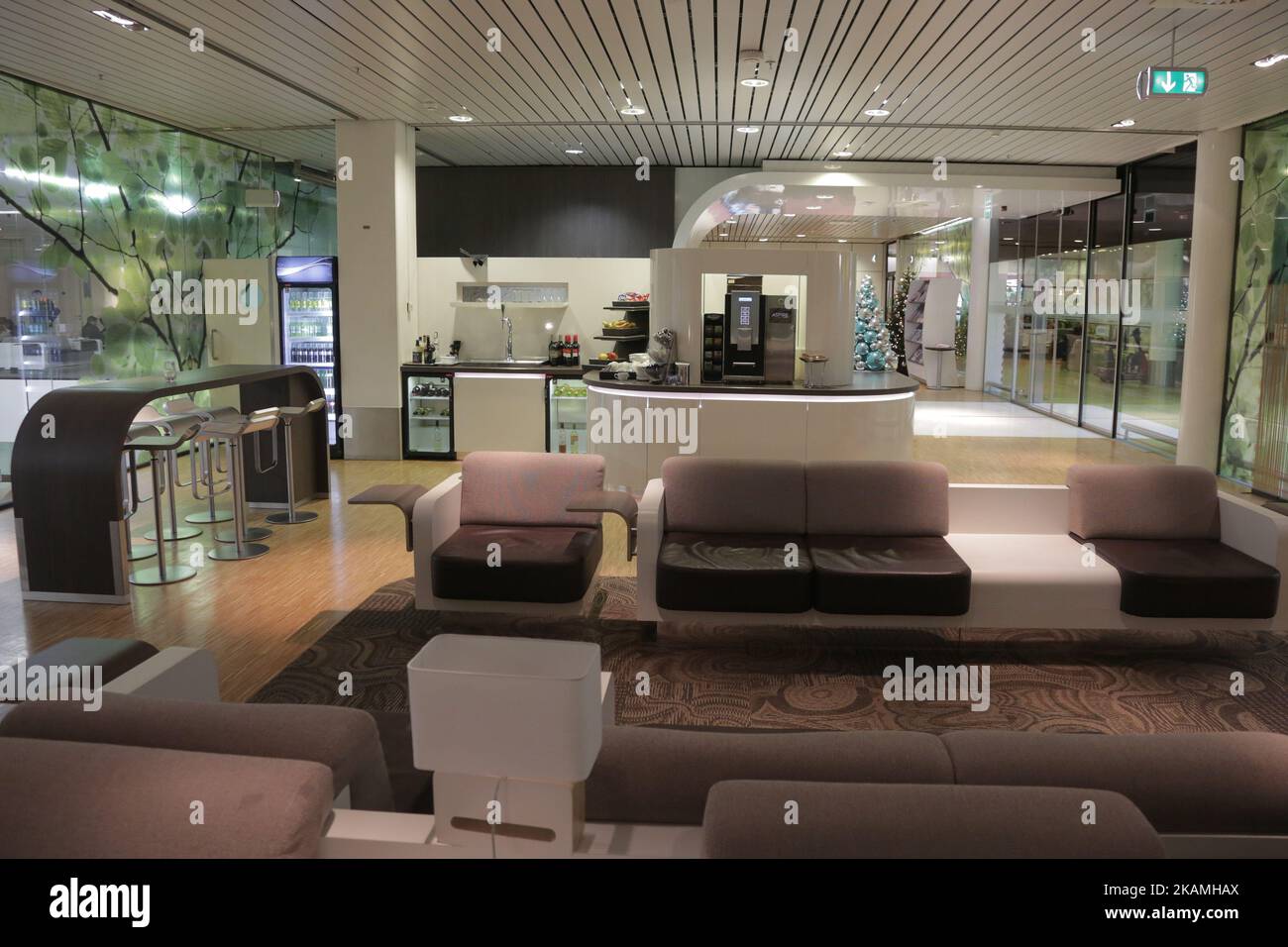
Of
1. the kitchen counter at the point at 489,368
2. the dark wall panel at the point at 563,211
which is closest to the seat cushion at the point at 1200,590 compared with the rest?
the kitchen counter at the point at 489,368

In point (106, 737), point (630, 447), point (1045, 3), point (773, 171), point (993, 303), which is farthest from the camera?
point (993, 303)

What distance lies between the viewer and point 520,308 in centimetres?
1127

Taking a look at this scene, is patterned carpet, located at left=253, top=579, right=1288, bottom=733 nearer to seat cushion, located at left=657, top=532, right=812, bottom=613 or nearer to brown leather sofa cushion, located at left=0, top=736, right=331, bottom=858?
seat cushion, located at left=657, top=532, right=812, bottom=613

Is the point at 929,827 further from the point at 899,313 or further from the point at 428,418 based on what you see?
the point at 899,313

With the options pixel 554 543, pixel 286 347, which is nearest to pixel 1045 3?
pixel 554 543

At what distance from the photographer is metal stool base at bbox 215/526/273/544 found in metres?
7.09

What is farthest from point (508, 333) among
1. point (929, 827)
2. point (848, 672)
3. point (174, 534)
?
point (929, 827)

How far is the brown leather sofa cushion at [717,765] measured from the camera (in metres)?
2.05

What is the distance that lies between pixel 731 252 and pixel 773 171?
3.98 m

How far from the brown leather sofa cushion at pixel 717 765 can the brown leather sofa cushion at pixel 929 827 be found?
0.33m

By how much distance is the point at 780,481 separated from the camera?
5.29m

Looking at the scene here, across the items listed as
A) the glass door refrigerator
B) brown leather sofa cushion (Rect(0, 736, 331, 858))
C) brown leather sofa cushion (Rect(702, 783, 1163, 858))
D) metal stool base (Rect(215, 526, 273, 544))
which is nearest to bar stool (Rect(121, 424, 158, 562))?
metal stool base (Rect(215, 526, 273, 544))
